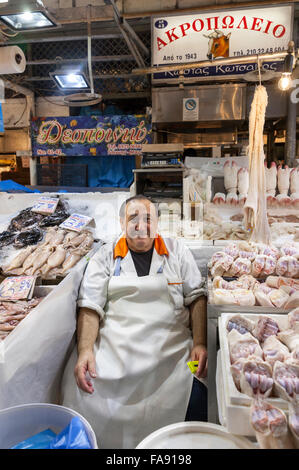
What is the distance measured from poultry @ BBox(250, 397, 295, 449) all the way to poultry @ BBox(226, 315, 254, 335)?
47 centimetres

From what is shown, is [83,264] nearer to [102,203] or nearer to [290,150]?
[102,203]

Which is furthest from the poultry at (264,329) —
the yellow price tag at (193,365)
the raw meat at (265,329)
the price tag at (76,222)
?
the price tag at (76,222)

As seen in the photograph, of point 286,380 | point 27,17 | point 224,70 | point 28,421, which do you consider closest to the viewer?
point 286,380

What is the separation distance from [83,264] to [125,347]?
0.83 meters

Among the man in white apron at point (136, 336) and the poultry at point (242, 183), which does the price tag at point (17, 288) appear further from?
the poultry at point (242, 183)

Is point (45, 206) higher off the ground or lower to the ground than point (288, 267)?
higher

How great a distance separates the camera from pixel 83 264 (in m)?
2.64

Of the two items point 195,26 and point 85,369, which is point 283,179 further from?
point 85,369

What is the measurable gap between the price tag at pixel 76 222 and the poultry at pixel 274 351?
90.5 inches

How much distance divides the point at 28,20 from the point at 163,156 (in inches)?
77.6

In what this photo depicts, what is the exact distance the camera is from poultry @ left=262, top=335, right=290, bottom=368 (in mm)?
1167

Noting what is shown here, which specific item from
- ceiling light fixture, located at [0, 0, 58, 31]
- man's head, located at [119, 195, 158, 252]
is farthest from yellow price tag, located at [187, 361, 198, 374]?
ceiling light fixture, located at [0, 0, 58, 31]

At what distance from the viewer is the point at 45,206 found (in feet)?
11.9

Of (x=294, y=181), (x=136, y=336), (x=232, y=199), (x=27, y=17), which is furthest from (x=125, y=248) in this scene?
(x=27, y=17)
